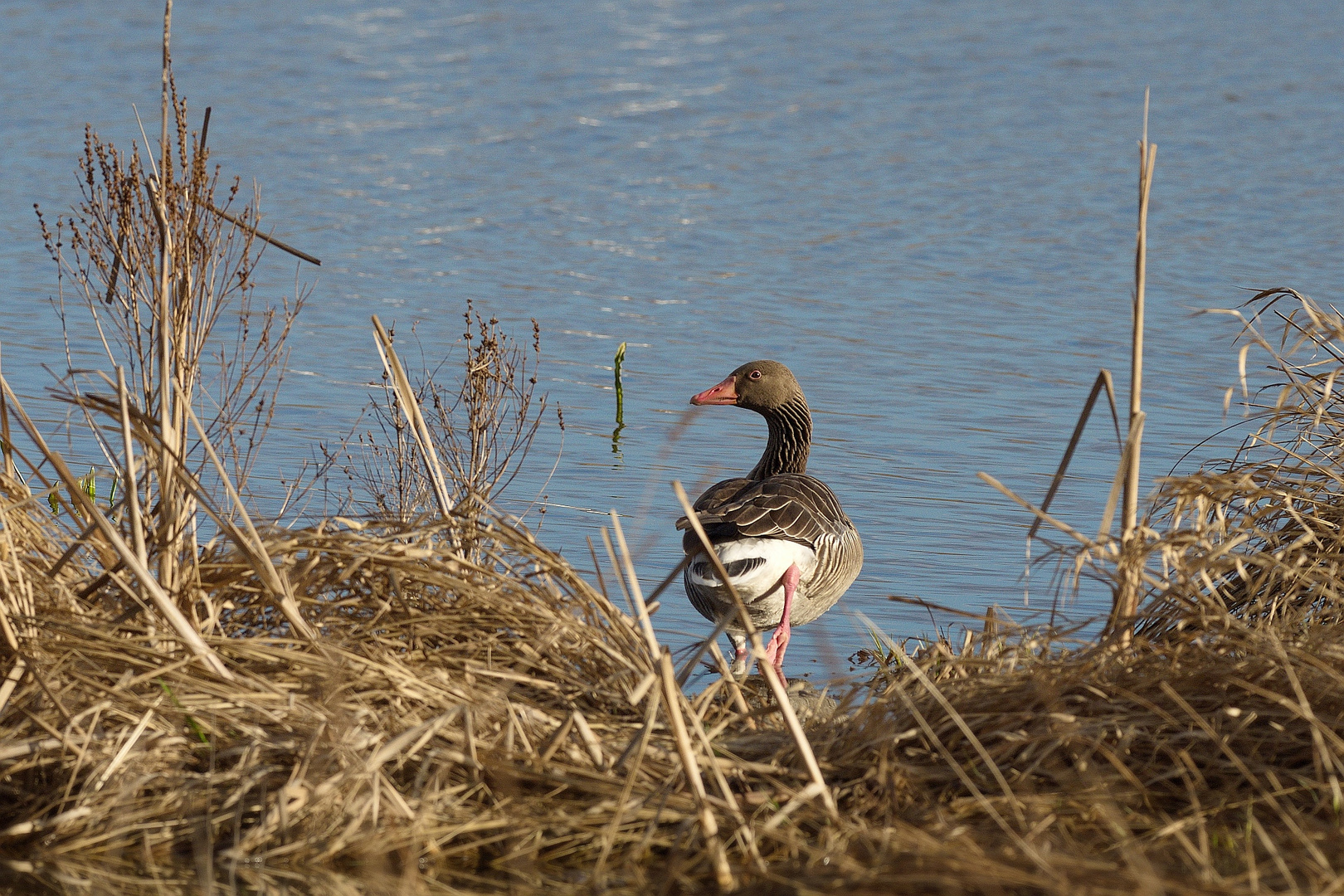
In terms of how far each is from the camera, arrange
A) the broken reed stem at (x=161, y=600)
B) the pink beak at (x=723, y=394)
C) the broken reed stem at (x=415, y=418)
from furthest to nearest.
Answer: the pink beak at (x=723, y=394) → the broken reed stem at (x=415, y=418) → the broken reed stem at (x=161, y=600)

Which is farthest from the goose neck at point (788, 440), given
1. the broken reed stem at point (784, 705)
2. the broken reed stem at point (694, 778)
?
the broken reed stem at point (694, 778)

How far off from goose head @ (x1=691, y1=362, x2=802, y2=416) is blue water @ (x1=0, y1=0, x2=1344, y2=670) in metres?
0.73

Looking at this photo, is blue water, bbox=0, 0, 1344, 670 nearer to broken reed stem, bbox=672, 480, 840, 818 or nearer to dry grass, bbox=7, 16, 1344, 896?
broken reed stem, bbox=672, 480, 840, 818

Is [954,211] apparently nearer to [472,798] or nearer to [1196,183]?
[1196,183]

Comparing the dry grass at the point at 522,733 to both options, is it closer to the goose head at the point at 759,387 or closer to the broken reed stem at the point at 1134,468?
the broken reed stem at the point at 1134,468

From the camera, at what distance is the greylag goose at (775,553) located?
21.7 ft

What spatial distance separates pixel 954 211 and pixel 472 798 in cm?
1333

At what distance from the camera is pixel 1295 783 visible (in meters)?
3.99

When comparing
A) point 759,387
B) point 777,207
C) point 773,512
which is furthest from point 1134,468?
point 777,207

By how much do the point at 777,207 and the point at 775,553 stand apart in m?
10.3

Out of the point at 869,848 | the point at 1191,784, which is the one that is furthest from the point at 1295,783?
the point at 869,848

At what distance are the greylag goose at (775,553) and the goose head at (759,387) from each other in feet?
2.55

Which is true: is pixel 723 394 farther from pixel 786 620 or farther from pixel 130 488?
pixel 130 488

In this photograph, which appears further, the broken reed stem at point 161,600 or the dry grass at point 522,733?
the broken reed stem at point 161,600
